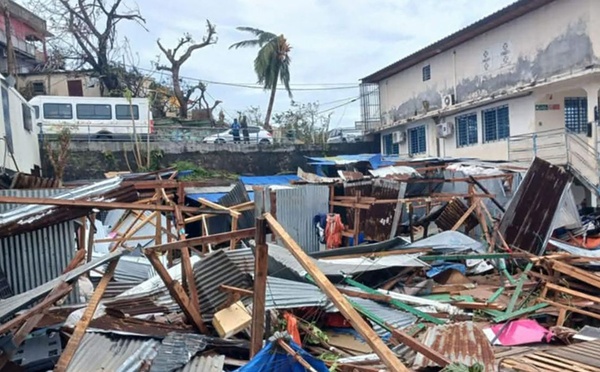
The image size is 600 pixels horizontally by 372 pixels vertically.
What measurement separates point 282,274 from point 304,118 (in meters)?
23.2

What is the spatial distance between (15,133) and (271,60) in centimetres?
1899

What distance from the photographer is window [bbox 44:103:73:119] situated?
896 inches

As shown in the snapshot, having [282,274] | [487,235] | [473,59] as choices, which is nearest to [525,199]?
[487,235]

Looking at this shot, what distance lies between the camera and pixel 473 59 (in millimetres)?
20812

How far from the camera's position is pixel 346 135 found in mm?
29391

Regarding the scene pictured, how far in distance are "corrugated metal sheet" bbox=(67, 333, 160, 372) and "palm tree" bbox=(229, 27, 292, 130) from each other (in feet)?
85.2

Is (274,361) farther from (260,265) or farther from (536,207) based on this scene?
(536,207)

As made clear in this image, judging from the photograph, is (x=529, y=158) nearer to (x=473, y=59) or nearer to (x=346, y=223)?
(x=473, y=59)

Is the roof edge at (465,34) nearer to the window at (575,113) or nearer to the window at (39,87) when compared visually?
the window at (575,113)

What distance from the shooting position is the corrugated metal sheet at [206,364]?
166 inches

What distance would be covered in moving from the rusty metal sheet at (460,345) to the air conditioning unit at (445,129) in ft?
57.0

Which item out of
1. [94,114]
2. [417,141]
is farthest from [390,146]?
[94,114]

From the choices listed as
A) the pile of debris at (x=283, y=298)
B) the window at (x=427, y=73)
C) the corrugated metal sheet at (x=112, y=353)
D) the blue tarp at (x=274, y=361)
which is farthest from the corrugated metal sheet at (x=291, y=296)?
the window at (x=427, y=73)

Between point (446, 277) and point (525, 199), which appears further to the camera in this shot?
point (525, 199)
